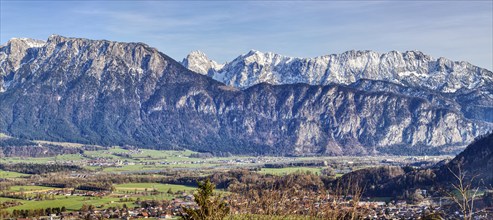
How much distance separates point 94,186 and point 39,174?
44043mm

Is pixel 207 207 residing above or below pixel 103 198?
above

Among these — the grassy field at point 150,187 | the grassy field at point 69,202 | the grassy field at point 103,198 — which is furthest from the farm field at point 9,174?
the grassy field at point 69,202

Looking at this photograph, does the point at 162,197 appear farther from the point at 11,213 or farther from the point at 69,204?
the point at 11,213

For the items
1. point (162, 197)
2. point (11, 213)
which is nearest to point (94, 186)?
point (162, 197)

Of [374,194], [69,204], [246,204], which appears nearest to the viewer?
[246,204]

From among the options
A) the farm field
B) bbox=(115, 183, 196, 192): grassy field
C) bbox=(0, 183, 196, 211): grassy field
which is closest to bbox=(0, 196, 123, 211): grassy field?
bbox=(0, 183, 196, 211): grassy field

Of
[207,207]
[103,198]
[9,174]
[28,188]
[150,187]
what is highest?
[207,207]

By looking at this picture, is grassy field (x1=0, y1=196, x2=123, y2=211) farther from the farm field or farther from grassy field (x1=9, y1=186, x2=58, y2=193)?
the farm field

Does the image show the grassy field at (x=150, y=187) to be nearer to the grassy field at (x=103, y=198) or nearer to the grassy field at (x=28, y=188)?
the grassy field at (x=103, y=198)

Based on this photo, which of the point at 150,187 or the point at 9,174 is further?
the point at 9,174

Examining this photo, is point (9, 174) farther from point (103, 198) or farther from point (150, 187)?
point (103, 198)

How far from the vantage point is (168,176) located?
573ft

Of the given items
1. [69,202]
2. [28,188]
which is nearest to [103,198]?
[69,202]

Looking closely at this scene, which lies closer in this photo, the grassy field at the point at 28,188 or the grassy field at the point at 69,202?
the grassy field at the point at 69,202
